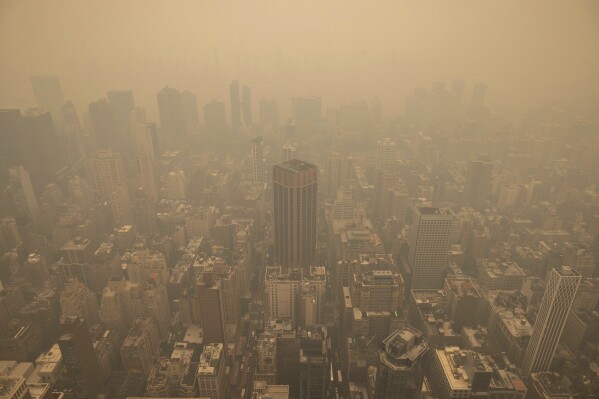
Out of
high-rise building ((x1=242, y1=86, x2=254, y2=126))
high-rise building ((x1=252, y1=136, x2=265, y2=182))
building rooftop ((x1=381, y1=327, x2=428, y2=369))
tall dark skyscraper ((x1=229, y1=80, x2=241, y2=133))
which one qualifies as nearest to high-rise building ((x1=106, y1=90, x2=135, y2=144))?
tall dark skyscraper ((x1=229, y1=80, x2=241, y2=133))

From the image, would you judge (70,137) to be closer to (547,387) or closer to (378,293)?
(378,293)

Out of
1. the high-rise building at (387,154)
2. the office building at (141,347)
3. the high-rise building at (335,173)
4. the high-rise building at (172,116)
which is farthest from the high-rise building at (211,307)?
the high-rise building at (172,116)

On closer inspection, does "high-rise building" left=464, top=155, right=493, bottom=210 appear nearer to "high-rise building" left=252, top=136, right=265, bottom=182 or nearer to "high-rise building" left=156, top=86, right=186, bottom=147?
"high-rise building" left=252, top=136, right=265, bottom=182

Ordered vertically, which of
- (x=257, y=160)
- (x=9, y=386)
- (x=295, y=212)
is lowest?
(x=9, y=386)

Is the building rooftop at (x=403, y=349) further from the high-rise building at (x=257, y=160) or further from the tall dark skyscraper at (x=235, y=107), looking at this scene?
the tall dark skyscraper at (x=235, y=107)

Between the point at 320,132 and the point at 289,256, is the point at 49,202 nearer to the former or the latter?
the point at 289,256

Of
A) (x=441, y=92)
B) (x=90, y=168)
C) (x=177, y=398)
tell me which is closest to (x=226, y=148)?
(x=90, y=168)

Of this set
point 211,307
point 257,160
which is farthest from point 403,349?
point 257,160
